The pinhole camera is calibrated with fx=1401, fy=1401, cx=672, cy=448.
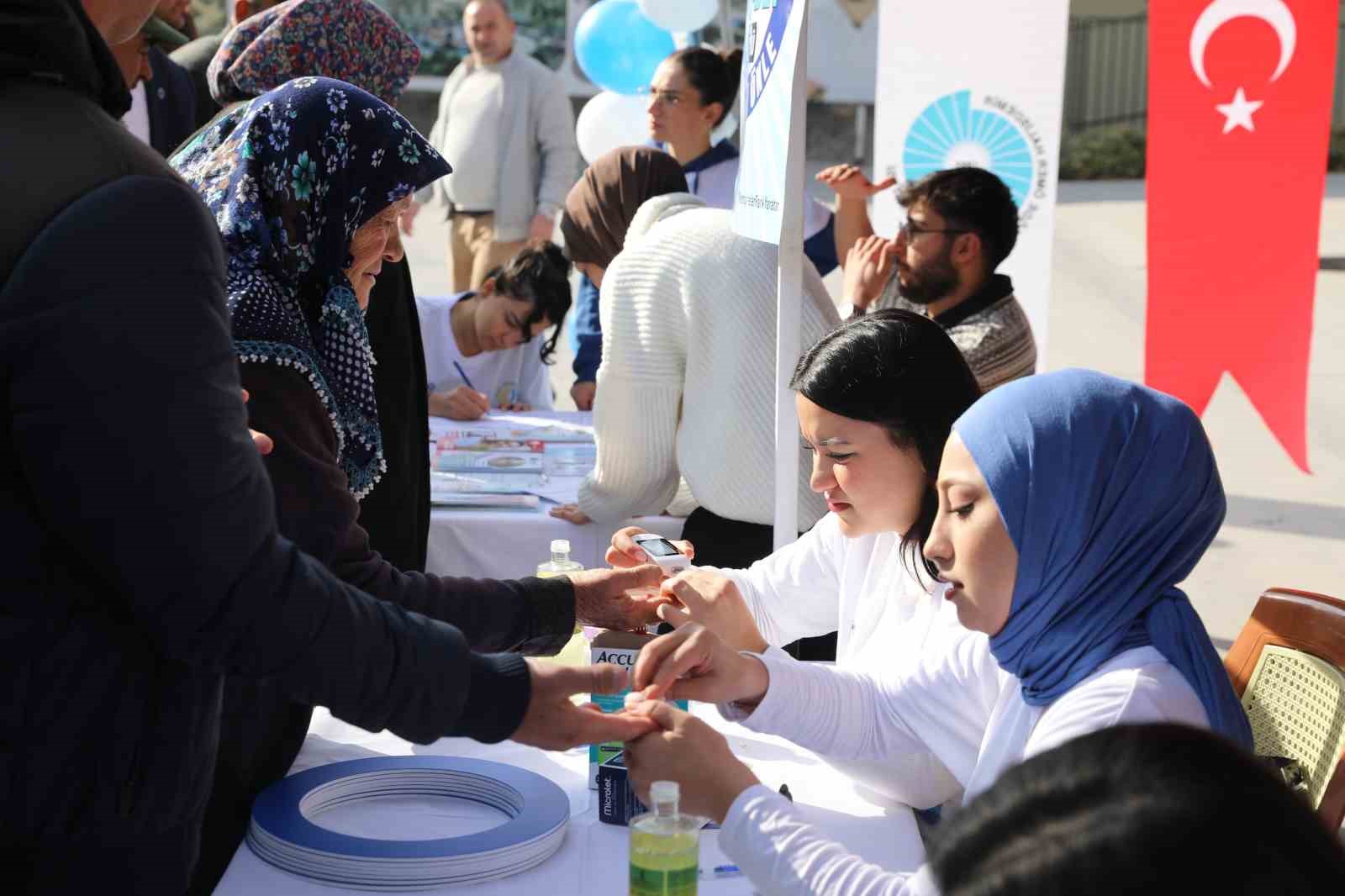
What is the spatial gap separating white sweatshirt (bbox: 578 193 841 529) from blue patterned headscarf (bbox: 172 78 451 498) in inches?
43.4

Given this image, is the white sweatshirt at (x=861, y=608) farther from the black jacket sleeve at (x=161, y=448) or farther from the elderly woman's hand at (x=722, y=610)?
the black jacket sleeve at (x=161, y=448)

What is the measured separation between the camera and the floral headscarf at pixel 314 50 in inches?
101

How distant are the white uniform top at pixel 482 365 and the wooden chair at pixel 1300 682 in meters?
2.80

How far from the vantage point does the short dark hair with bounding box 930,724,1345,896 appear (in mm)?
689

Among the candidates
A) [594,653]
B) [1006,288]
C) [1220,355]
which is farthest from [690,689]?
[1220,355]

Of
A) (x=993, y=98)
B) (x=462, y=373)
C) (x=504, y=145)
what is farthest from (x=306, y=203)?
(x=504, y=145)

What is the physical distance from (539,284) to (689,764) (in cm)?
297

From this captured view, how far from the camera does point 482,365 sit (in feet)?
14.6

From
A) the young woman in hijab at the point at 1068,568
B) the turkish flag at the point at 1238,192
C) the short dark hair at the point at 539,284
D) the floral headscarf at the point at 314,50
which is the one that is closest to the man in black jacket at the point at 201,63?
the short dark hair at the point at 539,284

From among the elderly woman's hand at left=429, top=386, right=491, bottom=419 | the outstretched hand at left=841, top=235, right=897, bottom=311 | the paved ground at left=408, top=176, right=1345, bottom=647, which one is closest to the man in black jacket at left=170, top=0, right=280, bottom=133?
the elderly woman's hand at left=429, top=386, right=491, bottom=419

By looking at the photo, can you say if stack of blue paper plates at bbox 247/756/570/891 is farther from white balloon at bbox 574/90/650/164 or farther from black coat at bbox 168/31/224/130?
white balloon at bbox 574/90/650/164

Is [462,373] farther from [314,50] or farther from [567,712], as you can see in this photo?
[567,712]

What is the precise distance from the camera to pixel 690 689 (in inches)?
67.6

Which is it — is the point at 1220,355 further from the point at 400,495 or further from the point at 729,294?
the point at 400,495
